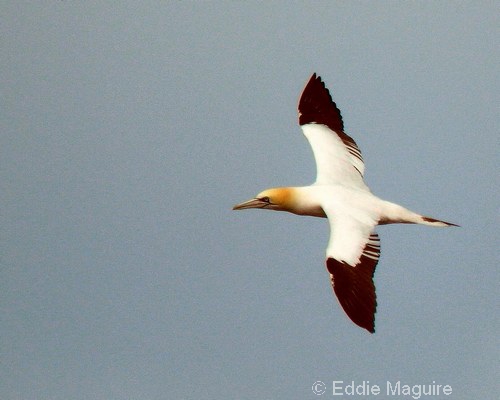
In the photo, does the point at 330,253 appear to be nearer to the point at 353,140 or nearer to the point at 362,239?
the point at 362,239

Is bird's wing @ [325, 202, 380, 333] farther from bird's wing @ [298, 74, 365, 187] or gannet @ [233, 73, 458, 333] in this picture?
bird's wing @ [298, 74, 365, 187]

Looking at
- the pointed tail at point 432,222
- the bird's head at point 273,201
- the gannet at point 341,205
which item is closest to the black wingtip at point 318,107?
the gannet at point 341,205

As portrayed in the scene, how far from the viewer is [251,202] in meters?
18.1

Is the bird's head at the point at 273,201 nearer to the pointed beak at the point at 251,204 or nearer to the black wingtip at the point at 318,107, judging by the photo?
the pointed beak at the point at 251,204

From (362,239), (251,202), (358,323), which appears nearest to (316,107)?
(251,202)

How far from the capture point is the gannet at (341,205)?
1550cm

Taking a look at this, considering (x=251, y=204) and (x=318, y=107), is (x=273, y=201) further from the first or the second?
(x=318, y=107)

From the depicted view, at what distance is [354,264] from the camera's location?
52.1ft

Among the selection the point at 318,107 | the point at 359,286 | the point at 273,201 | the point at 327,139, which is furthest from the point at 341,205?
the point at 318,107

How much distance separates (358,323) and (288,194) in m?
3.26

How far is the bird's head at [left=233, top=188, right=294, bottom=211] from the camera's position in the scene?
17.6 metres

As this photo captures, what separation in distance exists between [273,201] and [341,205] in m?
1.27

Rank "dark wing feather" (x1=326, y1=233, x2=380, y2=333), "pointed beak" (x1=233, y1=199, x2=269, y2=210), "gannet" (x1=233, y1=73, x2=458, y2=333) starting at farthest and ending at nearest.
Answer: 1. "pointed beak" (x1=233, y1=199, x2=269, y2=210)
2. "gannet" (x1=233, y1=73, x2=458, y2=333)
3. "dark wing feather" (x1=326, y1=233, x2=380, y2=333)

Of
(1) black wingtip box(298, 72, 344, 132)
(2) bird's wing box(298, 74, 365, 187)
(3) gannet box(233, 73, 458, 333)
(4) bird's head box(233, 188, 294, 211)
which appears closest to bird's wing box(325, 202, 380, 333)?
(3) gannet box(233, 73, 458, 333)
